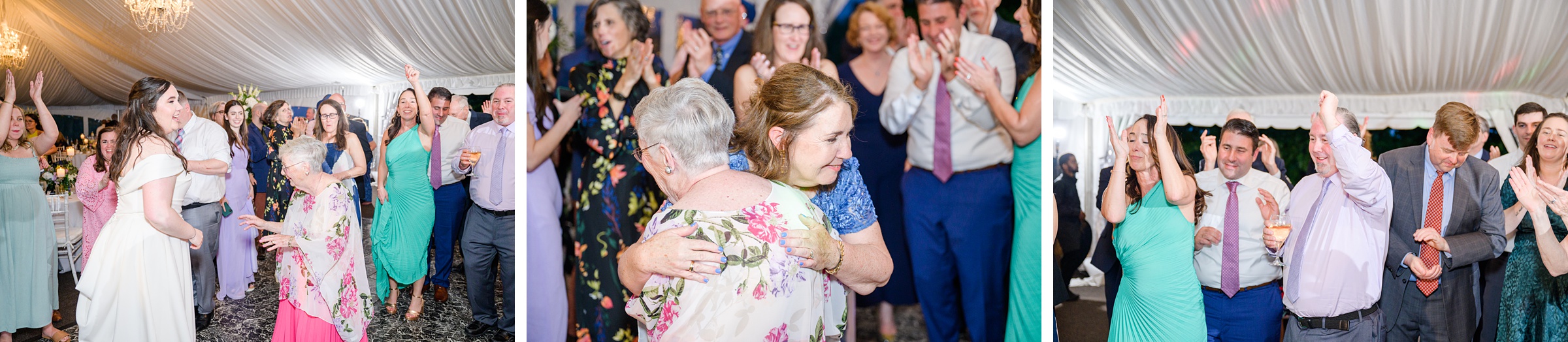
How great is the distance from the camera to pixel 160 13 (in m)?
2.67

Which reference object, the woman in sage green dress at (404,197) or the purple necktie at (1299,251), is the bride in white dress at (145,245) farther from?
the purple necktie at (1299,251)

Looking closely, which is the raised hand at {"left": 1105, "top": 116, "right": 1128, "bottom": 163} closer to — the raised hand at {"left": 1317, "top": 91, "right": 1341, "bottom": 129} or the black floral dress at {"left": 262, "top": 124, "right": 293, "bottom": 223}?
the raised hand at {"left": 1317, "top": 91, "right": 1341, "bottom": 129}

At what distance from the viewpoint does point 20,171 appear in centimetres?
271

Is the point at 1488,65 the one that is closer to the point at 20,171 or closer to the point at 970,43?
the point at 970,43

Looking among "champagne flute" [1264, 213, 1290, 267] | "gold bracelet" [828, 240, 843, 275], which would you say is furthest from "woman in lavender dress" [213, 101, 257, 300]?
"champagne flute" [1264, 213, 1290, 267]

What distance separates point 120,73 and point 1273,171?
12.5ft

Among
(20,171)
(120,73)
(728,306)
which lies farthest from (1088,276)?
(20,171)

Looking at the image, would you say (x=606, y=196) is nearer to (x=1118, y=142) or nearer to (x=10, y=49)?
(x=1118, y=142)

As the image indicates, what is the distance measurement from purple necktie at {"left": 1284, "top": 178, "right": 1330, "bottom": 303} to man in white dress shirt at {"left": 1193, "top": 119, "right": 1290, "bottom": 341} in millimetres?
42

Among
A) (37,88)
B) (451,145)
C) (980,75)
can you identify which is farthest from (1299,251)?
(37,88)

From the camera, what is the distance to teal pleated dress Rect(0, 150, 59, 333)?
2.72 meters

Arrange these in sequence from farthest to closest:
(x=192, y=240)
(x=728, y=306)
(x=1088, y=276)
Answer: (x=1088, y=276)
(x=192, y=240)
(x=728, y=306)

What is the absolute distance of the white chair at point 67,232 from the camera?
2.69 meters

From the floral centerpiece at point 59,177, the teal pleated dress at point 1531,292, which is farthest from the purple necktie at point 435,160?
the teal pleated dress at point 1531,292
